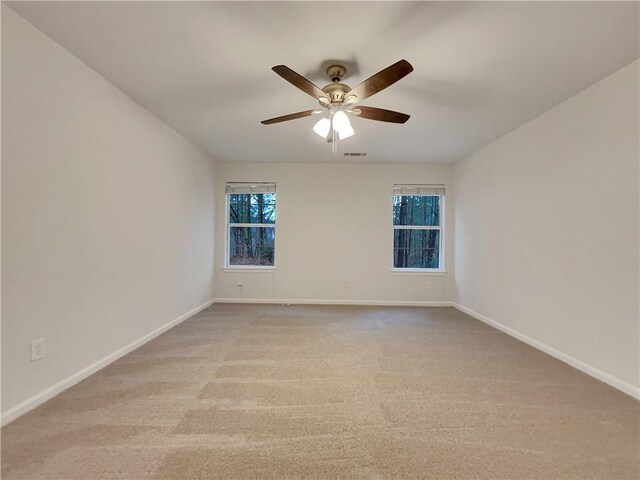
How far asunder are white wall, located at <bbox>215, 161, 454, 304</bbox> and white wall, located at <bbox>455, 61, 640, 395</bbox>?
4.22 ft

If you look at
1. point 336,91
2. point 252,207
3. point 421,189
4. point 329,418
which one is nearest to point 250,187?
point 252,207

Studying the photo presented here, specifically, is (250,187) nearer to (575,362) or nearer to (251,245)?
(251,245)

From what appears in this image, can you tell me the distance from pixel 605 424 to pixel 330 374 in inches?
66.8

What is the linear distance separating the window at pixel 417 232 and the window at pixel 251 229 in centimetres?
213

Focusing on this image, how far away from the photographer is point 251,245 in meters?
4.91

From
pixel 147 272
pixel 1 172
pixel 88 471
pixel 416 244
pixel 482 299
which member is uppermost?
pixel 1 172

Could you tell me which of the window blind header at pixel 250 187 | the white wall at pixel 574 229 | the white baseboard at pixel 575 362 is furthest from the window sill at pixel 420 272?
the window blind header at pixel 250 187

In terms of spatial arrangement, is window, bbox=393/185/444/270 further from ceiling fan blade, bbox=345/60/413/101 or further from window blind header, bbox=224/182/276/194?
ceiling fan blade, bbox=345/60/413/101

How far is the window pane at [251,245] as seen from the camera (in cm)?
488

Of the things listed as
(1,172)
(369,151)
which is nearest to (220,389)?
(1,172)

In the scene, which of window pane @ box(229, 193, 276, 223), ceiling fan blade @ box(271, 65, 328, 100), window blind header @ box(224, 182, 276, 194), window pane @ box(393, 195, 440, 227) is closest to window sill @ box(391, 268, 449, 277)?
window pane @ box(393, 195, 440, 227)

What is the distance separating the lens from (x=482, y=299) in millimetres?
3875

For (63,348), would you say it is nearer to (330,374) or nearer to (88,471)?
(88,471)

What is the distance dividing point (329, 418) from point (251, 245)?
141 inches
